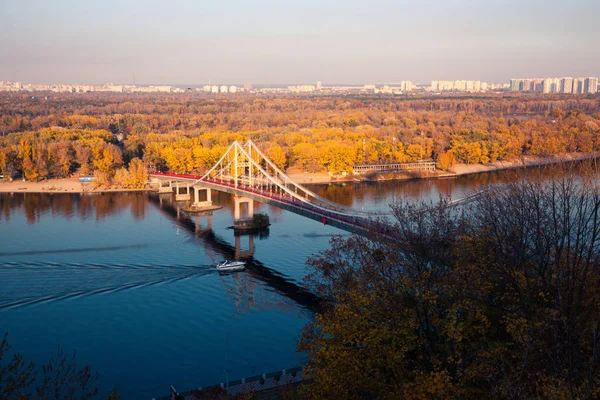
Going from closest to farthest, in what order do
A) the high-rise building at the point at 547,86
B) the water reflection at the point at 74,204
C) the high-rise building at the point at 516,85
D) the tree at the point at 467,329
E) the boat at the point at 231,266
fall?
the tree at the point at 467,329, the boat at the point at 231,266, the water reflection at the point at 74,204, the high-rise building at the point at 547,86, the high-rise building at the point at 516,85

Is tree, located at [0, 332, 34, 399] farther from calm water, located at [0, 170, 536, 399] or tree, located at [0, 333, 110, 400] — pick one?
calm water, located at [0, 170, 536, 399]

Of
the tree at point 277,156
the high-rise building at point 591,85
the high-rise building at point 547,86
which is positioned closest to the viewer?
the tree at point 277,156

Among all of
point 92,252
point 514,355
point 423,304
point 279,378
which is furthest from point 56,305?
point 514,355

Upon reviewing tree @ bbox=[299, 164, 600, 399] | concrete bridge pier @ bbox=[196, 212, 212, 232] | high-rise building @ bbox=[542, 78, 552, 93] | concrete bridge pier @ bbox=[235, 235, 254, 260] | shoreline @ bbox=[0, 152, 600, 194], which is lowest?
concrete bridge pier @ bbox=[196, 212, 212, 232]

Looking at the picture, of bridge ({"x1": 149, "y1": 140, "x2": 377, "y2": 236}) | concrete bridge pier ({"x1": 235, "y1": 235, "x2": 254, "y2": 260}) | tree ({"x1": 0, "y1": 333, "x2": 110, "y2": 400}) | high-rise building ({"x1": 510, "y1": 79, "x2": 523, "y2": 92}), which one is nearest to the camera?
tree ({"x1": 0, "y1": 333, "x2": 110, "y2": 400})

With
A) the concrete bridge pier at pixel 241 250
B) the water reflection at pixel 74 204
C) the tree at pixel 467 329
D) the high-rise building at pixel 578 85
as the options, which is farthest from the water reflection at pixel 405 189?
the high-rise building at pixel 578 85

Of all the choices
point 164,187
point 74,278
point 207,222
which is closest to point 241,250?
point 207,222

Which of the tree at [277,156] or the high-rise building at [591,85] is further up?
the high-rise building at [591,85]

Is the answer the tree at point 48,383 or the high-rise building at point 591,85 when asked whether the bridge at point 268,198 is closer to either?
the tree at point 48,383

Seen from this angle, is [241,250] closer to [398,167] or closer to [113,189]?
[113,189]

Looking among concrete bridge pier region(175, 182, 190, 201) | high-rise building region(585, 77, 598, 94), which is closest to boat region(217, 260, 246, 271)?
concrete bridge pier region(175, 182, 190, 201)
